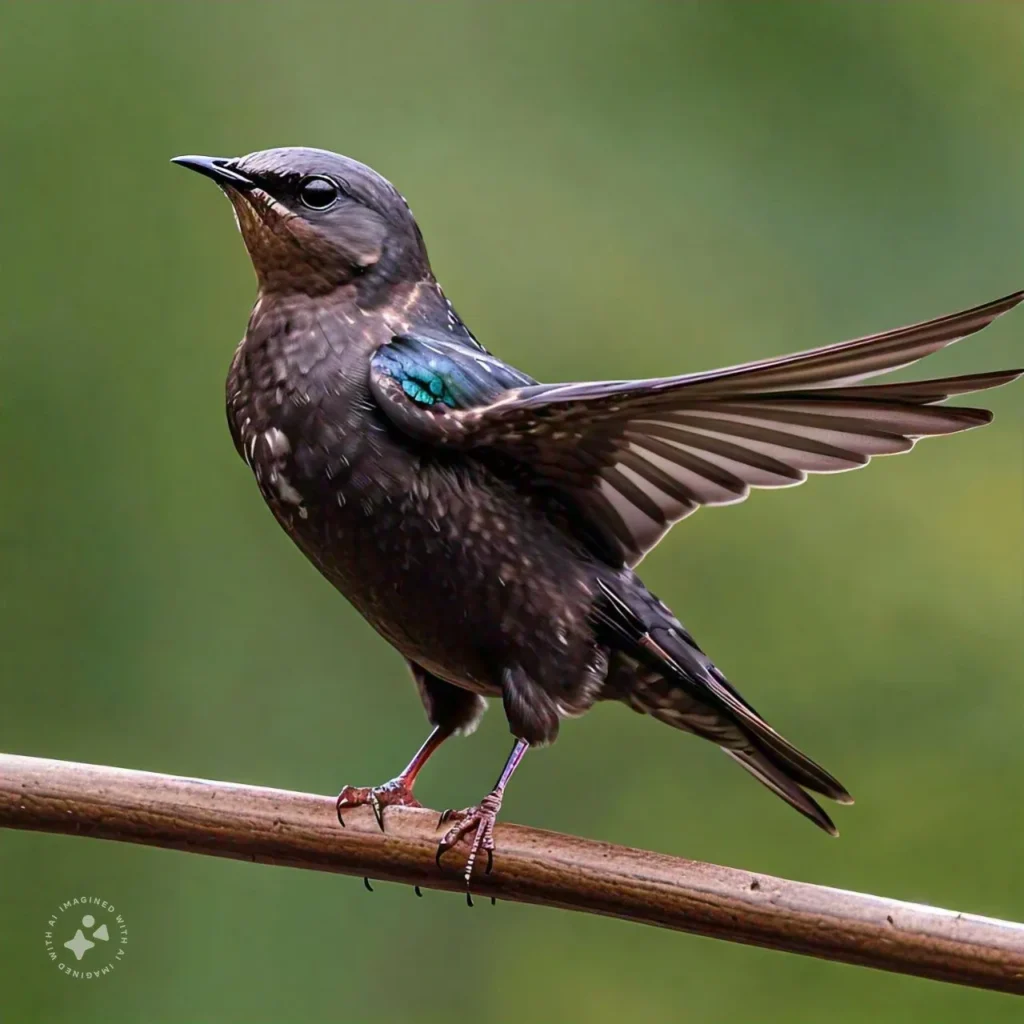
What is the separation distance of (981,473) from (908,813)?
0.98 metres

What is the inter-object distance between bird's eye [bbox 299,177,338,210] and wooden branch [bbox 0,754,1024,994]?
93 centimetres

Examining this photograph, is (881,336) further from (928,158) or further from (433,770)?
(928,158)

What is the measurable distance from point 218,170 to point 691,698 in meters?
1.17

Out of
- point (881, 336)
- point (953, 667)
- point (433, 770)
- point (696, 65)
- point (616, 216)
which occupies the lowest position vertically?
point (433, 770)

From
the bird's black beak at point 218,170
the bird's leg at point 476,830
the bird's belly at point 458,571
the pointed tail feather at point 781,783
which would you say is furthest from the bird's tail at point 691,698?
the bird's black beak at point 218,170

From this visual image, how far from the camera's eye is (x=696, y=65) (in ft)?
16.7

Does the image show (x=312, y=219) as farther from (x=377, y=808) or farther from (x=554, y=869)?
(x=554, y=869)

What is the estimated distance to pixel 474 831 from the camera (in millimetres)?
2424

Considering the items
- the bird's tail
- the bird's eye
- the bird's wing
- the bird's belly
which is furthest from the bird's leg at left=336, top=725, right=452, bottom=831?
the bird's eye

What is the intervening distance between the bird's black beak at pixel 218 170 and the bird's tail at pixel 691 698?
86 centimetres

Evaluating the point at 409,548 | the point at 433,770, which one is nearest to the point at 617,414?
the point at 409,548

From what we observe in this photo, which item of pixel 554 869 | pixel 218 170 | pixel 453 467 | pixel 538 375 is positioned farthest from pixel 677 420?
pixel 538 375

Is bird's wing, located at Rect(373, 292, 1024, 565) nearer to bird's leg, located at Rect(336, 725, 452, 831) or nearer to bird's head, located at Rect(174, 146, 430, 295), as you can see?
bird's head, located at Rect(174, 146, 430, 295)

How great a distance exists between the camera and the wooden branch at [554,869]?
216cm
